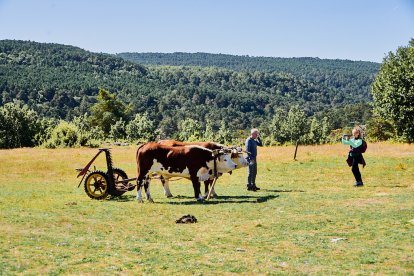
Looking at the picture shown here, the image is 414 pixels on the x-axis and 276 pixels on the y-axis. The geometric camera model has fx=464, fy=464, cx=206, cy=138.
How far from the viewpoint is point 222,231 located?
13.8 m

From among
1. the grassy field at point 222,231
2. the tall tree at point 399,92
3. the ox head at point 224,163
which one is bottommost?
the grassy field at point 222,231

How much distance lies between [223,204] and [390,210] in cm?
626

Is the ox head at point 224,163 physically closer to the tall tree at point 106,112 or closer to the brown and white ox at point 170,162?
the brown and white ox at point 170,162

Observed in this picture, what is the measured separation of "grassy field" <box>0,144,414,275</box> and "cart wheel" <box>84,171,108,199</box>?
412 millimetres

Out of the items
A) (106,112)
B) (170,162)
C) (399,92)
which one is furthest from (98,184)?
(106,112)

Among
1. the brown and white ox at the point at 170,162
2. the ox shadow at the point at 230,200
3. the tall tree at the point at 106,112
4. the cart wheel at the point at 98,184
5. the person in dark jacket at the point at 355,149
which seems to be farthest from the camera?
the tall tree at the point at 106,112

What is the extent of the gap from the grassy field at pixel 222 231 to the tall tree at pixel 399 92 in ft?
69.9

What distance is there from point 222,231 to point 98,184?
8655 mm

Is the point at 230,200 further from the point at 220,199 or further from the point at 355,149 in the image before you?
the point at 355,149

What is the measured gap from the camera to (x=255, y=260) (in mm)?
10477

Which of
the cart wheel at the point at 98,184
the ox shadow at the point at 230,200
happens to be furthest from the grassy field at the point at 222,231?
the cart wheel at the point at 98,184

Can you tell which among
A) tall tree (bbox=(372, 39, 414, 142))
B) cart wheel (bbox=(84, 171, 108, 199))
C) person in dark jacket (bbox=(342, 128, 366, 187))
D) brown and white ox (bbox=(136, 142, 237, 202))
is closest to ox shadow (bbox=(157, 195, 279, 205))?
brown and white ox (bbox=(136, 142, 237, 202))

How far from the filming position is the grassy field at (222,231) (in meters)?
10.1

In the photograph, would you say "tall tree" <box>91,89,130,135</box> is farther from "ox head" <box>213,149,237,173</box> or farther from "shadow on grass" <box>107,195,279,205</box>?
"ox head" <box>213,149,237,173</box>
